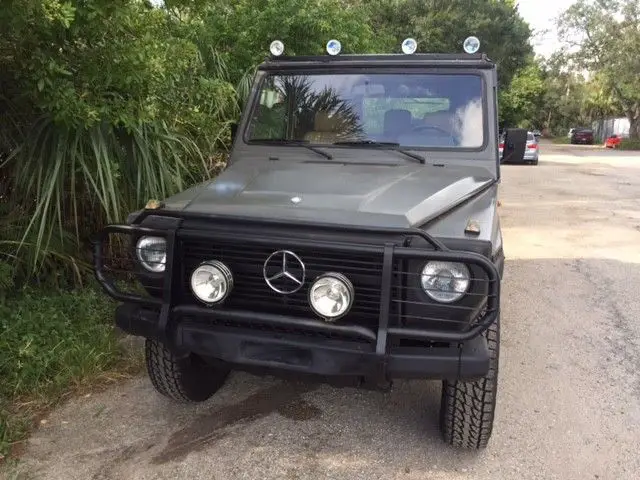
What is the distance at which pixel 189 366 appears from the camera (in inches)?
130

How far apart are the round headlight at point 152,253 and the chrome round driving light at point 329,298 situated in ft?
2.63

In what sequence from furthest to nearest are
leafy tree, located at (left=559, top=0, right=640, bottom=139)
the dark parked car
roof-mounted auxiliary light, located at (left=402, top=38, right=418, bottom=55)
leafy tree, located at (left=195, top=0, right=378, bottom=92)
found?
the dark parked car → leafy tree, located at (left=559, top=0, right=640, bottom=139) → leafy tree, located at (left=195, top=0, right=378, bottom=92) → roof-mounted auxiliary light, located at (left=402, top=38, right=418, bottom=55)

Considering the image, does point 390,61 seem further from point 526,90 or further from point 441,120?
point 526,90

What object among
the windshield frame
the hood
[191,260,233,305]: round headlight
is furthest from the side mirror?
[191,260,233,305]: round headlight

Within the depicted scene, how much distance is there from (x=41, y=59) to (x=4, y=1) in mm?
637

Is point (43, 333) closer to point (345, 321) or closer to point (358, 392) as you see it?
Result: point (358, 392)

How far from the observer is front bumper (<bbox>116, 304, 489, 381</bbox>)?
249 centimetres

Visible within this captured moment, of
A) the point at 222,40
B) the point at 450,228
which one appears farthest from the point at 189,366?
the point at 222,40

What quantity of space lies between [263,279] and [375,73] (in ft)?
6.33

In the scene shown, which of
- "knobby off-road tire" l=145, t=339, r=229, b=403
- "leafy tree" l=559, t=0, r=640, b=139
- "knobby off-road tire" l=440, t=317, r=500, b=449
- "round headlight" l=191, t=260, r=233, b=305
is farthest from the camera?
"leafy tree" l=559, t=0, r=640, b=139

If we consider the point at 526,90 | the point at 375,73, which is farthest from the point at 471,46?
the point at 526,90

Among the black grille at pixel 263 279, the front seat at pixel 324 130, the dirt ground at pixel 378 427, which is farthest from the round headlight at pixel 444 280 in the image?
the front seat at pixel 324 130

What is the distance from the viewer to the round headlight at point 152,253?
2.86m

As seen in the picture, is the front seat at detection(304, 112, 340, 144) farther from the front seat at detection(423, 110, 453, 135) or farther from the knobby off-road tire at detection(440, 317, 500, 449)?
the knobby off-road tire at detection(440, 317, 500, 449)
